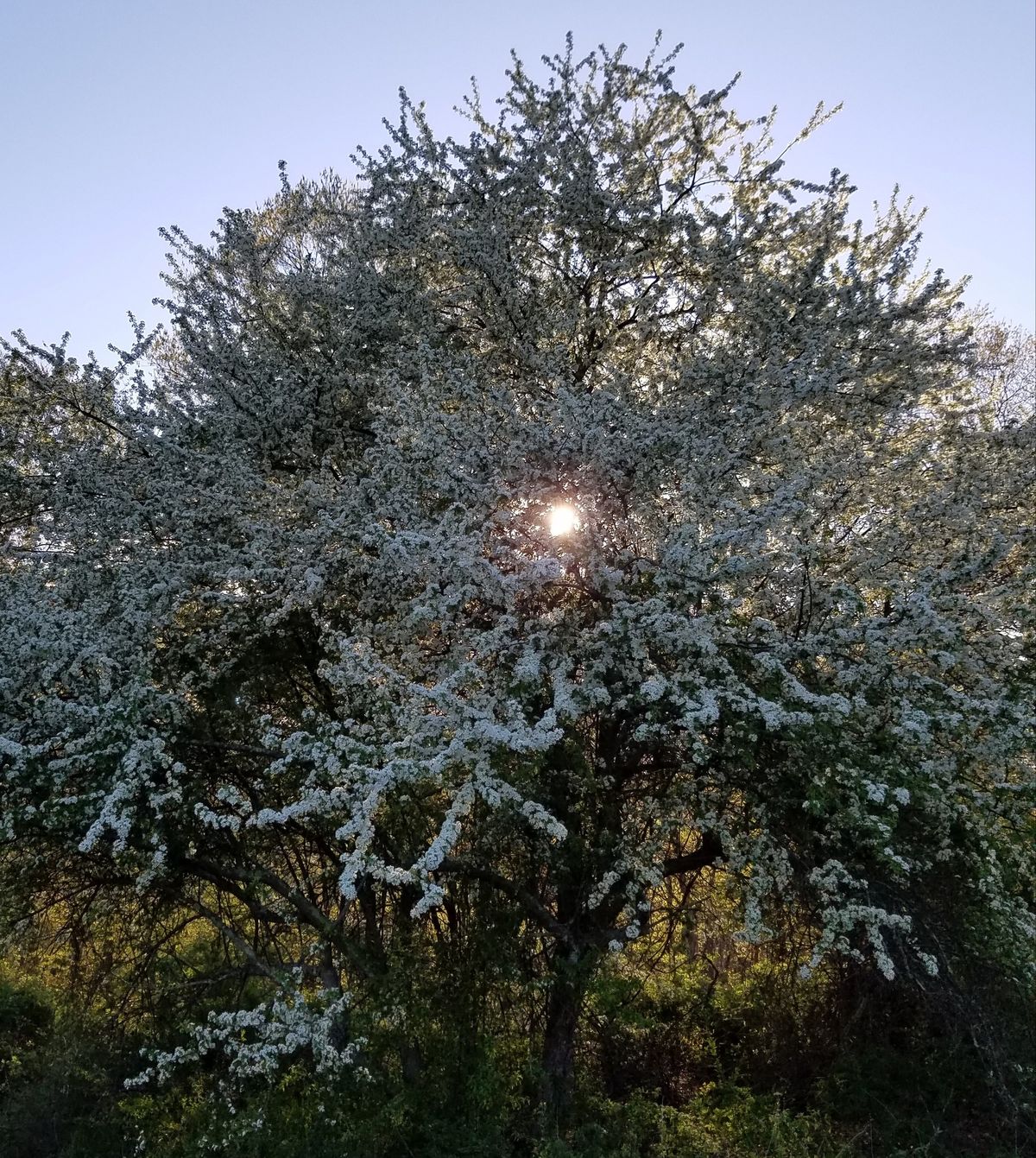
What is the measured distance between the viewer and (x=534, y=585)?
475cm

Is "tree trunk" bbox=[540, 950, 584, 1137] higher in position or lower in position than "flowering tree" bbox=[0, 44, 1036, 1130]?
lower

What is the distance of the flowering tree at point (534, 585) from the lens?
415 centimetres

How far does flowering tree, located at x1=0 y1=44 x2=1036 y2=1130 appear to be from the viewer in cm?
415

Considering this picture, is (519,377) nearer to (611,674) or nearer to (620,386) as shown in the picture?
(620,386)

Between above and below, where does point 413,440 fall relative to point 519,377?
below

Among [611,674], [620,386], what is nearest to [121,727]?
[611,674]

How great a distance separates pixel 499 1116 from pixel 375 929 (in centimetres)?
150

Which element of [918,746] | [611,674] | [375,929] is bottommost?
[375,929]

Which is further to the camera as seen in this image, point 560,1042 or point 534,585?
point 560,1042

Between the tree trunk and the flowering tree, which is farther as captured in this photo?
the tree trunk

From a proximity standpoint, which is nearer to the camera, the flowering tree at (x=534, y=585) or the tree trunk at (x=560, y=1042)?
the flowering tree at (x=534, y=585)

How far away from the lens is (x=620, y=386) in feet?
19.7

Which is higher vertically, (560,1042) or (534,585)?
(534,585)

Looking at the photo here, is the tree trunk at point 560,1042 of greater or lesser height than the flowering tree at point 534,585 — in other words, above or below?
below
